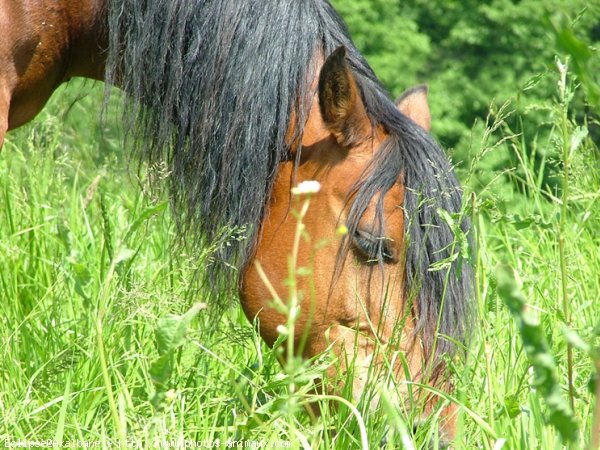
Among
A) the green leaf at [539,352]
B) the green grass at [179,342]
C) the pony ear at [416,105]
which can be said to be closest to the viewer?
the green leaf at [539,352]

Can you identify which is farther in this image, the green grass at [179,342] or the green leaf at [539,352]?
the green grass at [179,342]

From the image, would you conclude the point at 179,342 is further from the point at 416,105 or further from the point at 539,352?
the point at 416,105

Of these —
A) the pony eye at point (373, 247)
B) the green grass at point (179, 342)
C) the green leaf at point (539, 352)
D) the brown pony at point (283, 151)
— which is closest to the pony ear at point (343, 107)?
the brown pony at point (283, 151)

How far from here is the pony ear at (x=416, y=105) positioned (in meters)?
2.71

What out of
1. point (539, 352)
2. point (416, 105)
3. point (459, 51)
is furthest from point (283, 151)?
point (459, 51)

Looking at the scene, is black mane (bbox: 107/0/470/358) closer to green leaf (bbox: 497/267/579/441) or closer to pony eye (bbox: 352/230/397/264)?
pony eye (bbox: 352/230/397/264)

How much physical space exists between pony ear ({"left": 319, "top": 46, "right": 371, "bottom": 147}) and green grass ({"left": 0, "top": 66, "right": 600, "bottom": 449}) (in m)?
0.38

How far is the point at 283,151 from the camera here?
2.32 m

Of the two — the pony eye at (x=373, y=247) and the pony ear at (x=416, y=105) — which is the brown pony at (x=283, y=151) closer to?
the pony eye at (x=373, y=247)

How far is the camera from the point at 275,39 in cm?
234

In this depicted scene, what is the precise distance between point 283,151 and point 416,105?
62 cm

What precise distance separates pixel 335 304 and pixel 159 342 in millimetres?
888

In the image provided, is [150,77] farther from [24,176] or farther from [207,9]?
[24,176]

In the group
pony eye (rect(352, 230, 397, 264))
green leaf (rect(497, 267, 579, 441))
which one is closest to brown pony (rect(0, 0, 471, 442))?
pony eye (rect(352, 230, 397, 264))
